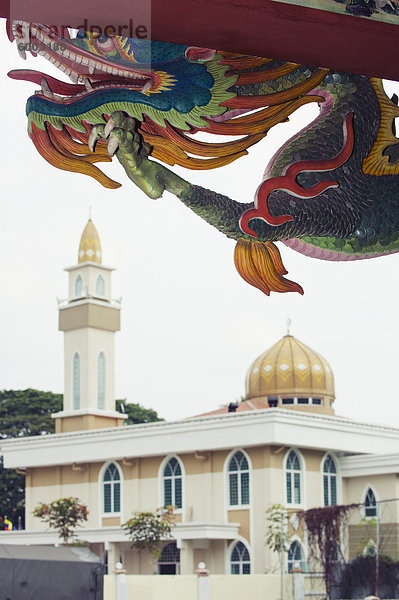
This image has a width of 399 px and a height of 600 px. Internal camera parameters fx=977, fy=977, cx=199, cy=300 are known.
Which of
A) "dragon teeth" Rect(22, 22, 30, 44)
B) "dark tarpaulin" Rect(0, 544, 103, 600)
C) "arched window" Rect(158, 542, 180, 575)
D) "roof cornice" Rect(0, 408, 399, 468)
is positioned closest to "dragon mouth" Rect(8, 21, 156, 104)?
"dragon teeth" Rect(22, 22, 30, 44)

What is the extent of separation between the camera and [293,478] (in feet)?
71.2

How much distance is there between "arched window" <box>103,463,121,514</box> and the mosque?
0.03m

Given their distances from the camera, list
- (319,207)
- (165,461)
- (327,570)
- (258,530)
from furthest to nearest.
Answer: (165,461)
(258,530)
(327,570)
(319,207)

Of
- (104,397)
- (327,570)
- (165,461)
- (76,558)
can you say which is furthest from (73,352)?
(76,558)

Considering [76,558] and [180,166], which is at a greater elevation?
[180,166]

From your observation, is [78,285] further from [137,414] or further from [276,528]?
[137,414]

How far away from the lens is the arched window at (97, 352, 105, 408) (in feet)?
83.2

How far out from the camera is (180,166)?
2.98 m

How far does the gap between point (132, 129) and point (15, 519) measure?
3269cm

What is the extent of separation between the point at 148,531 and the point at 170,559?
6.56 ft

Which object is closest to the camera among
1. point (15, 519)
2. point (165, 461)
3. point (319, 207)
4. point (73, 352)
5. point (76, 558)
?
point (319, 207)

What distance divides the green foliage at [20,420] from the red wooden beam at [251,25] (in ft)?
106

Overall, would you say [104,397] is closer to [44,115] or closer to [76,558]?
[76,558]

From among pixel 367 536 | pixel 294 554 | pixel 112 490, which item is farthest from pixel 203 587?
pixel 112 490
